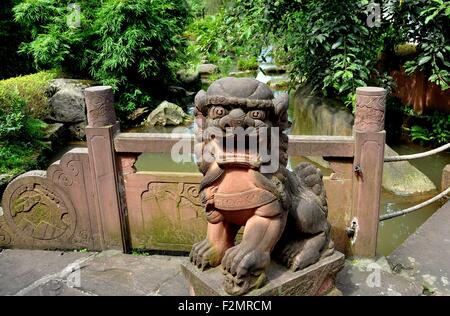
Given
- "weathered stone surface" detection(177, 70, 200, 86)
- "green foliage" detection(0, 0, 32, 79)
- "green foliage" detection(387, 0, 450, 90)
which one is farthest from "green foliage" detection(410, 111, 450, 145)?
"green foliage" detection(0, 0, 32, 79)

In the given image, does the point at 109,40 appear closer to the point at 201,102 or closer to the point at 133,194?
the point at 133,194

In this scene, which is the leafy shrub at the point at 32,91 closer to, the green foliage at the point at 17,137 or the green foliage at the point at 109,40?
the green foliage at the point at 17,137

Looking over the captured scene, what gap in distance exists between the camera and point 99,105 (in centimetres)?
358

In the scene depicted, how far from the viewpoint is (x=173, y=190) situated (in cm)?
377

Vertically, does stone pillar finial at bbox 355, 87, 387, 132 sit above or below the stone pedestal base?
above

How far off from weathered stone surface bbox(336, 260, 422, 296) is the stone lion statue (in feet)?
2.37

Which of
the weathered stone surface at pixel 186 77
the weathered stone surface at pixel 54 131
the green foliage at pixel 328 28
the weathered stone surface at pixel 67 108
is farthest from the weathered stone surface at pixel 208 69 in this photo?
the green foliage at pixel 328 28

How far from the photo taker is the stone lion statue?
2361 millimetres

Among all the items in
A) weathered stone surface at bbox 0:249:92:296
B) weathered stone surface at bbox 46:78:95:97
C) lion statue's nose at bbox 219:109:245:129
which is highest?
lion statue's nose at bbox 219:109:245:129

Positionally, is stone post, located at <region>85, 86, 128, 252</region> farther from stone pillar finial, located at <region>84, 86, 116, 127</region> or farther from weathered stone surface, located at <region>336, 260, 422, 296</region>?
weathered stone surface, located at <region>336, 260, 422, 296</region>

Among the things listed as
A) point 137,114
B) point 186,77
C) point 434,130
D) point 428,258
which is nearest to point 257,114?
point 428,258

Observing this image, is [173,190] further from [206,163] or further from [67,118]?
[67,118]

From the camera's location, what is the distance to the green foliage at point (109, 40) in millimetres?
10945

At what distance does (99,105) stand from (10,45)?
36.8 ft
